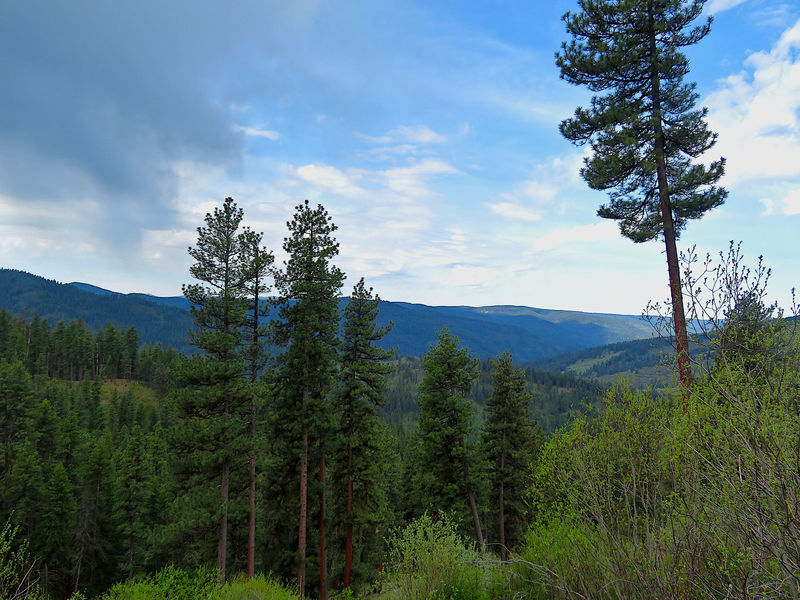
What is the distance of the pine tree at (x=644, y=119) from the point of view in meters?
13.4

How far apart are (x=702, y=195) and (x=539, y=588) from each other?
41.9 feet

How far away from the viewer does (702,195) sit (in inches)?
524

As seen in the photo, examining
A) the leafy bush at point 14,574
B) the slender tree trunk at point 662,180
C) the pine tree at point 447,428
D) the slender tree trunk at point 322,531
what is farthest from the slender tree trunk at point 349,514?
the slender tree trunk at point 662,180

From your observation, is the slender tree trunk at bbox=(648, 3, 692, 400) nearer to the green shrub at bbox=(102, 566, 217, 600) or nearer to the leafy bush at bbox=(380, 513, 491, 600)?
the leafy bush at bbox=(380, 513, 491, 600)

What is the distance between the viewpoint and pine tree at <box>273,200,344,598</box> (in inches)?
739

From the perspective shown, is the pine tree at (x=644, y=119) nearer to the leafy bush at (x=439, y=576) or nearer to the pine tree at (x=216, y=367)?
the leafy bush at (x=439, y=576)

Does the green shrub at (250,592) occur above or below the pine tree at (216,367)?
below

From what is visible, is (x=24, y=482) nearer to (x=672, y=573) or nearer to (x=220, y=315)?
(x=220, y=315)

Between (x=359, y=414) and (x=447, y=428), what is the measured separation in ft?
17.3

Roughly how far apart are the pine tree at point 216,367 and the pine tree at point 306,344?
6.50ft

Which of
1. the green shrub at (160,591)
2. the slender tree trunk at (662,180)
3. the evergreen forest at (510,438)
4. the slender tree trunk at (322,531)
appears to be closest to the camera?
the evergreen forest at (510,438)

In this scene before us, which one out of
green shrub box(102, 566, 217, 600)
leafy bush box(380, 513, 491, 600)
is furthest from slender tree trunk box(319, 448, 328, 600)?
leafy bush box(380, 513, 491, 600)

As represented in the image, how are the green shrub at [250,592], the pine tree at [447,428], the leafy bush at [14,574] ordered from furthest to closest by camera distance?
the pine tree at [447,428], the green shrub at [250,592], the leafy bush at [14,574]

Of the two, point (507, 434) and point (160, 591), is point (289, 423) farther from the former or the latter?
point (507, 434)
